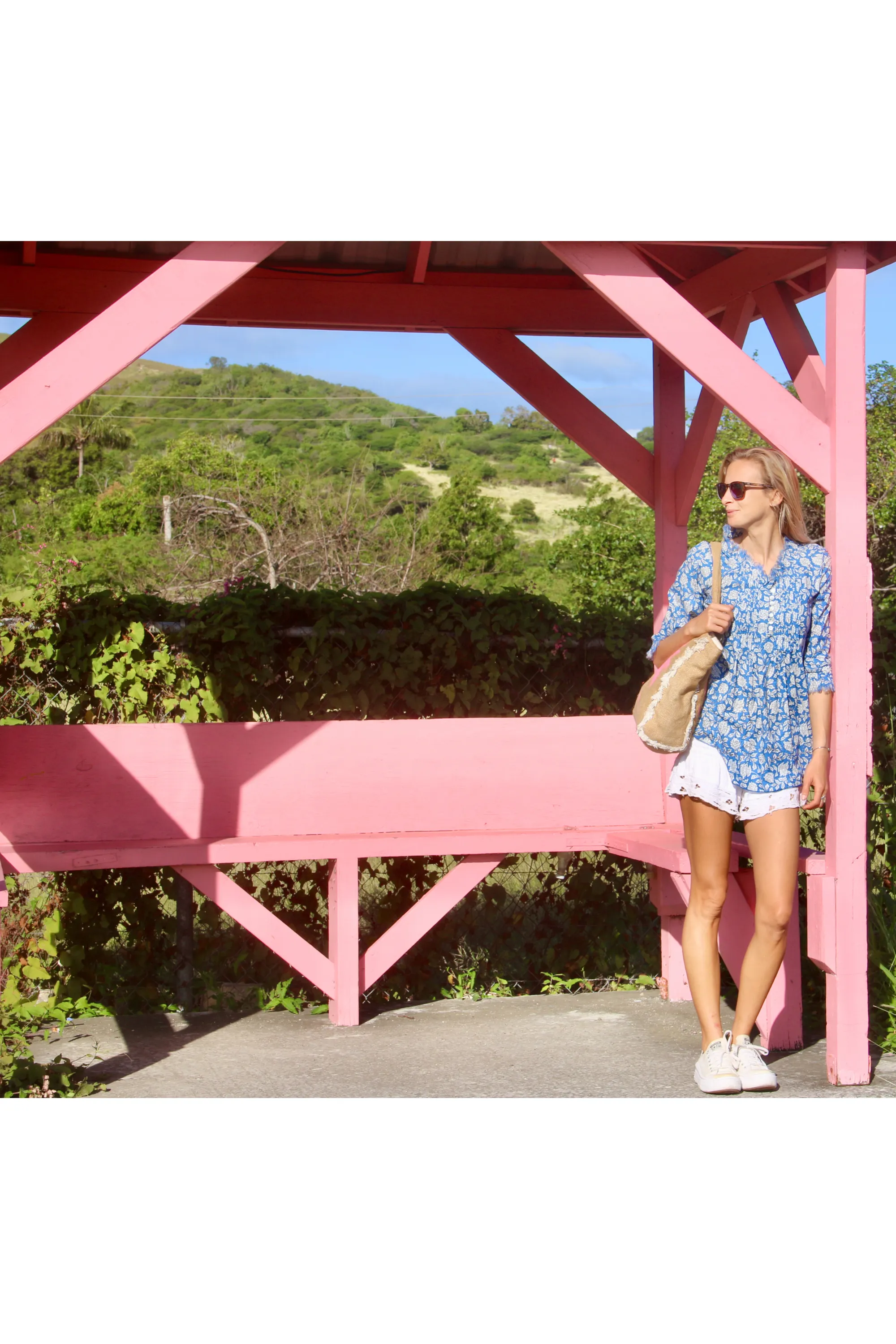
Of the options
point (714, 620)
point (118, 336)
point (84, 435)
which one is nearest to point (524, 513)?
point (84, 435)

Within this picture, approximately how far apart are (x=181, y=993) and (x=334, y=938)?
3.23 feet

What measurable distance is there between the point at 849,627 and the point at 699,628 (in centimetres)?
55

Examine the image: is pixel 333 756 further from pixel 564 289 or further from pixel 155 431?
pixel 155 431

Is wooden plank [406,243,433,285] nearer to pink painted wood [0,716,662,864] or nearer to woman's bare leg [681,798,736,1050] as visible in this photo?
pink painted wood [0,716,662,864]

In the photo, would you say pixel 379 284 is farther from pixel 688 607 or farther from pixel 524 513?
pixel 524 513

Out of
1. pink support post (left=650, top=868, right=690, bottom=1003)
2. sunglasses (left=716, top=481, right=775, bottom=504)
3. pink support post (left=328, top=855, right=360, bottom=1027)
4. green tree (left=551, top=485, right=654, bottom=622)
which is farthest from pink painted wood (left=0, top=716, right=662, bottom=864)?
green tree (left=551, top=485, right=654, bottom=622)

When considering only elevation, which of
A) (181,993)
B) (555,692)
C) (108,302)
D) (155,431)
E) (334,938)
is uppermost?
(155,431)

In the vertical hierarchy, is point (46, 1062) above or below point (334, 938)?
below

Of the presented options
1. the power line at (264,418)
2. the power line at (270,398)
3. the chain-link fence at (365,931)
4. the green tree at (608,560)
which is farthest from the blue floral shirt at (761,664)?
the power line at (270,398)

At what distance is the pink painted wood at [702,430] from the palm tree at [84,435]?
1283 inches

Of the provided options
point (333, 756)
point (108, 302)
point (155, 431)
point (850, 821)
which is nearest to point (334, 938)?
point (333, 756)

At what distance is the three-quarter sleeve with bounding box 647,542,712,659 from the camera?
3479 mm

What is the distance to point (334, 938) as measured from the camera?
15.5 feet

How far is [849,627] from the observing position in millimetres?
3654
